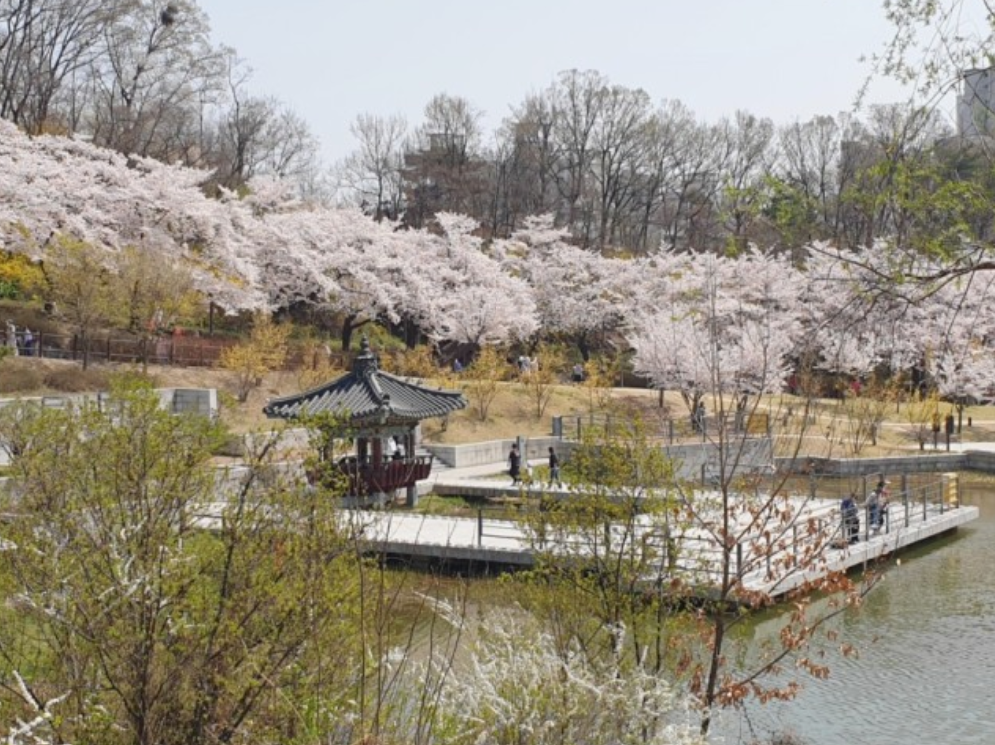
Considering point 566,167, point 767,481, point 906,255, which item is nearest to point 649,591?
point 906,255

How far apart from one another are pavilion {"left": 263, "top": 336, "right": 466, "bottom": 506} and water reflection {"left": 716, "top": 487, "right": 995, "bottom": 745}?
1069 cm

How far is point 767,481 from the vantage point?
100ft

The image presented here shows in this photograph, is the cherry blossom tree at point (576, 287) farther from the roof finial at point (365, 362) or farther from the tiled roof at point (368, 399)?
the roof finial at point (365, 362)

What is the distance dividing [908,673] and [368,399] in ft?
45.2

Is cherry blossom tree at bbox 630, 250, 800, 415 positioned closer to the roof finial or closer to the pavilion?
the pavilion

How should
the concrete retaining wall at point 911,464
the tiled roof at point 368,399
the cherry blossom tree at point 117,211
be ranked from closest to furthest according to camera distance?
the tiled roof at point 368,399, the cherry blossom tree at point 117,211, the concrete retaining wall at point 911,464

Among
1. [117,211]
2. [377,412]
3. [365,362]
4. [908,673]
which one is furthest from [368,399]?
[117,211]

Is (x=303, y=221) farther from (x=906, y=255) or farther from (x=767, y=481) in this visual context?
(x=906, y=255)

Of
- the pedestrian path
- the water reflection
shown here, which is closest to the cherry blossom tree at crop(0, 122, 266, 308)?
the pedestrian path

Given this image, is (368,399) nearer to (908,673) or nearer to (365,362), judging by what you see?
(365,362)

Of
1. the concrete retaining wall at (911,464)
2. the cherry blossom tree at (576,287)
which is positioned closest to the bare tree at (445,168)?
the cherry blossom tree at (576,287)

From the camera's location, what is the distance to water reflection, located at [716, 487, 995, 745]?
12.7 m

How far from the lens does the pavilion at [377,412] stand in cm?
2497

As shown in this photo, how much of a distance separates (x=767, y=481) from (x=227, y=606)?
2501 centimetres
